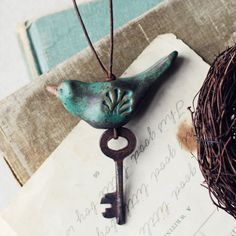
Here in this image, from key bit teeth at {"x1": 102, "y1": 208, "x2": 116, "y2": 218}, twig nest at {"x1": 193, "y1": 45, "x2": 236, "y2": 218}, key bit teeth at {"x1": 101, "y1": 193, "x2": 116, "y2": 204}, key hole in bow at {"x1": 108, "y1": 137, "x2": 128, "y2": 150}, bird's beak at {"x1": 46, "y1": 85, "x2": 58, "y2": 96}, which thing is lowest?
key bit teeth at {"x1": 102, "y1": 208, "x2": 116, "y2": 218}

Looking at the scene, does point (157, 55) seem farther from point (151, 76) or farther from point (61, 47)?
point (61, 47)

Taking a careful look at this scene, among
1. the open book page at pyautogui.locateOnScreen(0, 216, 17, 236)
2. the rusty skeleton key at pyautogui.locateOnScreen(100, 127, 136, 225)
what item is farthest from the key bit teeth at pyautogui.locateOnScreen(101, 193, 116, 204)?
the open book page at pyautogui.locateOnScreen(0, 216, 17, 236)

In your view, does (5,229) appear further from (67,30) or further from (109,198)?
(67,30)

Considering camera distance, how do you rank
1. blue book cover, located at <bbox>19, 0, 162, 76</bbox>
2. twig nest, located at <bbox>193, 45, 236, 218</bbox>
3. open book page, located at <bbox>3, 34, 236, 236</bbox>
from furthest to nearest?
blue book cover, located at <bbox>19, 0, 162, 76</bbox> < open book page, located at <bbox>3, 34, 236, 236</bbox> < twig nest, located at <bbox>193, 45, 236, 218</bbox>

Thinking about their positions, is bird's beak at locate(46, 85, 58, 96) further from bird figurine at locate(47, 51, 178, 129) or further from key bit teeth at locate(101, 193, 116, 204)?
key bit teeth at locate(101, 193, 116, 204)

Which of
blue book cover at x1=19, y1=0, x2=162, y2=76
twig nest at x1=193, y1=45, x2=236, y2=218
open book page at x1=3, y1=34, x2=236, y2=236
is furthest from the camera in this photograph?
blue book cover at x1=19, y1=0, x2=162, y2=76

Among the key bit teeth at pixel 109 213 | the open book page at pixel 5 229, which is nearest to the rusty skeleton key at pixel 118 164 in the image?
the key bit teeth at pixel 109 213

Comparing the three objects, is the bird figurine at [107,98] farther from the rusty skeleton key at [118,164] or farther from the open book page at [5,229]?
the open book page at [5,229]
